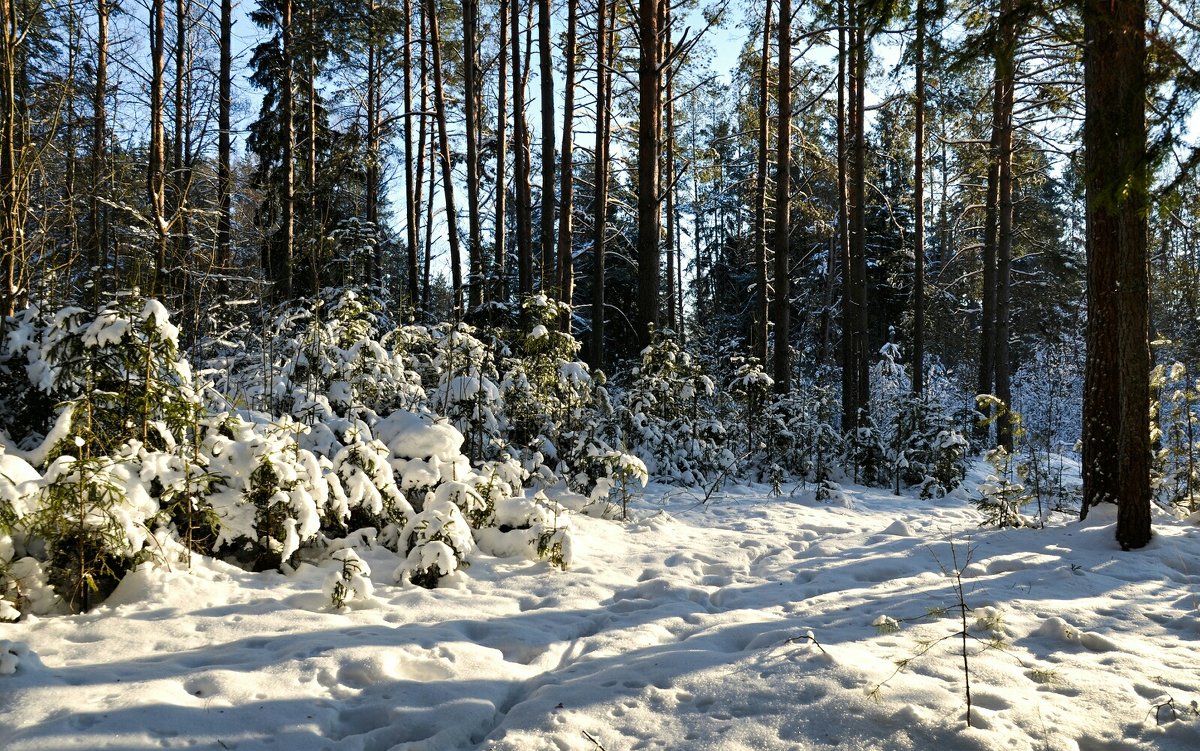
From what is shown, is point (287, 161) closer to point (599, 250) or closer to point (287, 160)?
point (287, 160)

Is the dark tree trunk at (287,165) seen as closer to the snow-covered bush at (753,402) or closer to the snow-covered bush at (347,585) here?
the snow-covered bush at (753,402)

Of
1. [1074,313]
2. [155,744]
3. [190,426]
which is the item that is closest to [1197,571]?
[155,744]

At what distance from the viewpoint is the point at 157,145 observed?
818 centimetres

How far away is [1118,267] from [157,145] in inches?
398

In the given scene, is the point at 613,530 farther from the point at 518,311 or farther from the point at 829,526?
the point at 518,311

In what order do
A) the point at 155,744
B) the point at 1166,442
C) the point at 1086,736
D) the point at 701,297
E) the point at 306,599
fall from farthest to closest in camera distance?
the point at 701,297 → the point at 1166,442 → the point at 306,599 → the point at 1086,736 → the point at 155,744

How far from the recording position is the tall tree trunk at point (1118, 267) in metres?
4.15

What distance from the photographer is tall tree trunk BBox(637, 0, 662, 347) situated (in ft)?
32.2

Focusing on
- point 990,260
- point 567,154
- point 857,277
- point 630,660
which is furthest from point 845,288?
point 630,660

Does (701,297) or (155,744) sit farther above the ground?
(701,297)

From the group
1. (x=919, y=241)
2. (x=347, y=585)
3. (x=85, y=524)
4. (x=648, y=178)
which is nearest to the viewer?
(x=85, y=524)

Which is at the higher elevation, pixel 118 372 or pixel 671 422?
pixel 118 372

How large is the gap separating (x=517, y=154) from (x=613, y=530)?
10.4m

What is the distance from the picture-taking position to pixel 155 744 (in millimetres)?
2191
